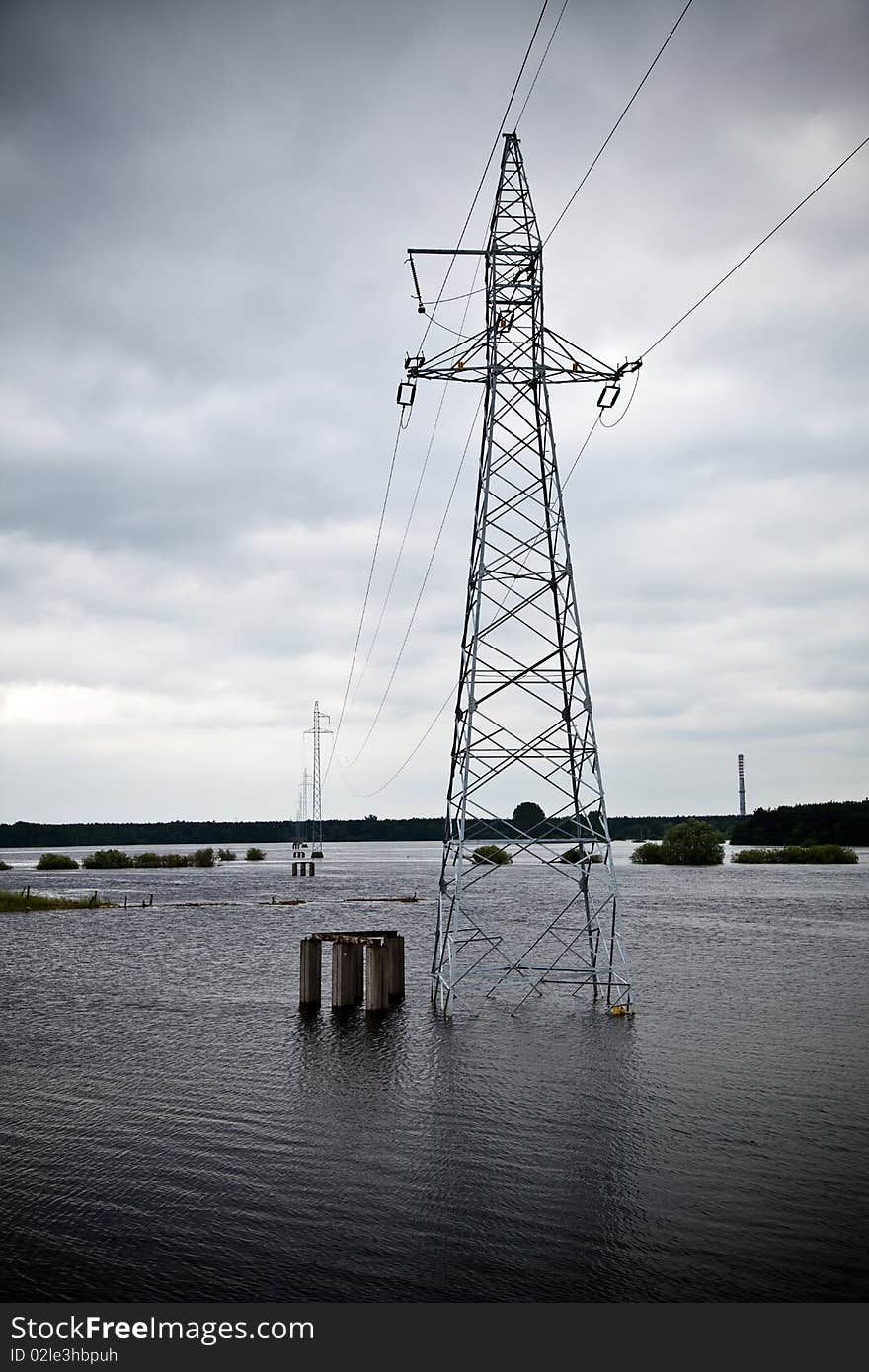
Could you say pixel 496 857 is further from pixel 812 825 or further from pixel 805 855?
pixel 812 825

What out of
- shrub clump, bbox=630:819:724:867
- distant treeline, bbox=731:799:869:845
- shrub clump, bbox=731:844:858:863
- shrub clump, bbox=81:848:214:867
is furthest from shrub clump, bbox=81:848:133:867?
distant treeline, bbox=731:799:869:845

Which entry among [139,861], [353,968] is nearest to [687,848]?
[139,861]

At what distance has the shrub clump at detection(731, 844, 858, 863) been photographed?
136 m

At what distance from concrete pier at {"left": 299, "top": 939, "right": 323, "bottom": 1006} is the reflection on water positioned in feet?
2.67

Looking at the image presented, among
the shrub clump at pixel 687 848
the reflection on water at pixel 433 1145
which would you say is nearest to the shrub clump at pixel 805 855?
the shrub clump at pixel 687 848

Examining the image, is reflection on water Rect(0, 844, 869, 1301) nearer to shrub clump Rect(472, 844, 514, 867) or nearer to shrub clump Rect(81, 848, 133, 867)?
shrub clump Rect(472, 844, 514, 867)

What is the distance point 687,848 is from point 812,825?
49.6 m

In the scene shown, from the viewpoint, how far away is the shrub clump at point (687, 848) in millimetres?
135250

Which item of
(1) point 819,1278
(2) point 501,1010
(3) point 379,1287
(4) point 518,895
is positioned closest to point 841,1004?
(2) point 501,1010

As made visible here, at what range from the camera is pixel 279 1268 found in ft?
32.1

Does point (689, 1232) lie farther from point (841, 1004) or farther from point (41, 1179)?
point (841, 1004)

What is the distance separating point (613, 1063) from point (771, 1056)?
343cm

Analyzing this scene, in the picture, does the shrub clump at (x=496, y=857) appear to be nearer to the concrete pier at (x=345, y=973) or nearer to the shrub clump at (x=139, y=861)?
the concrete pier at (x=345, y=973)

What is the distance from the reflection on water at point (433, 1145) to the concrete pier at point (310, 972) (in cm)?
81
